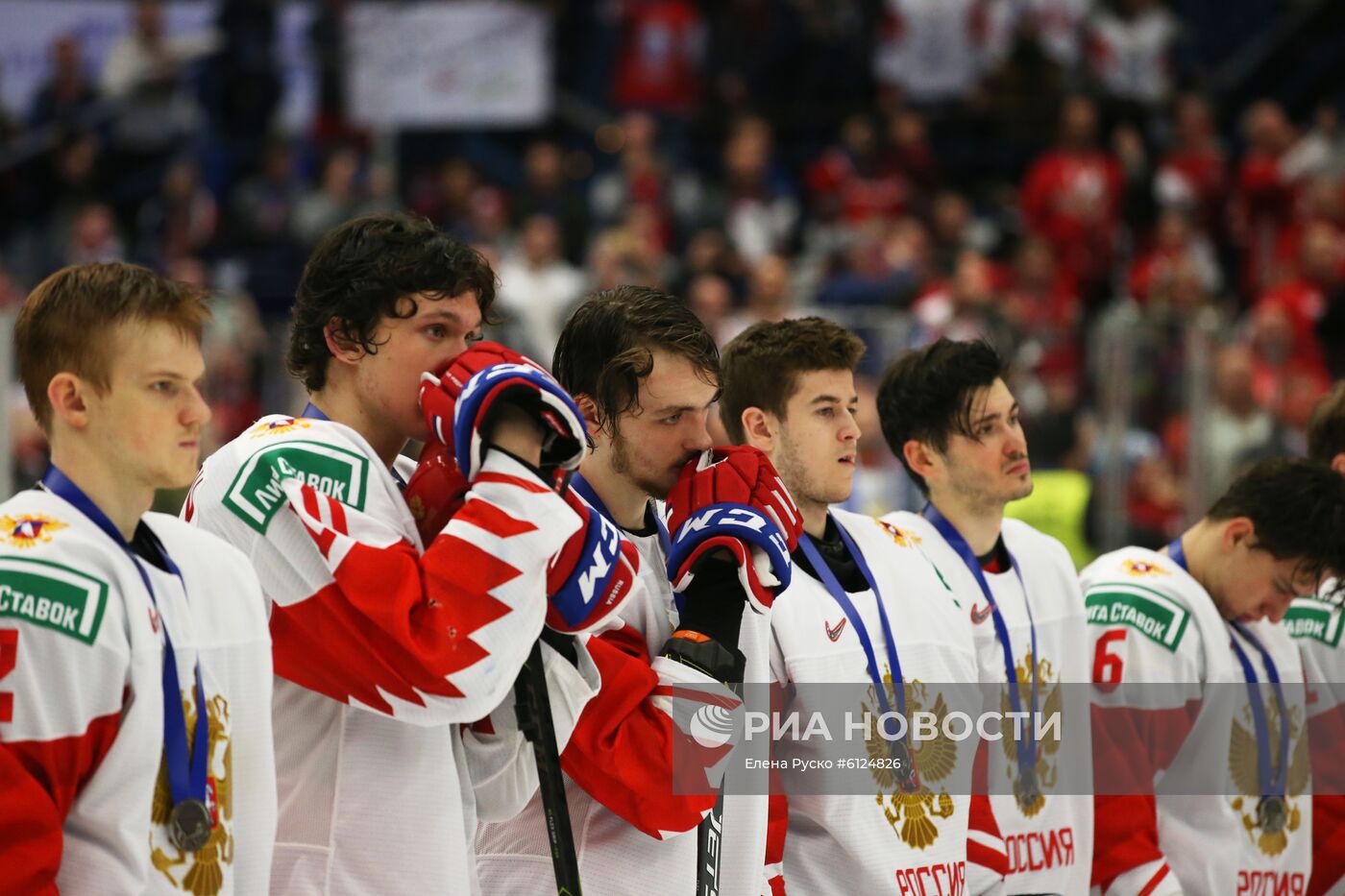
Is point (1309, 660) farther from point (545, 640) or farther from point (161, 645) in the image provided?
point (161, 645)

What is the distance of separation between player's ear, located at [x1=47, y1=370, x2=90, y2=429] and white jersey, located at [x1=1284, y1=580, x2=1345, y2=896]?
10.9 feet

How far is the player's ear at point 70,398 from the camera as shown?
2438 mm

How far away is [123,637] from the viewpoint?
2.35 meters

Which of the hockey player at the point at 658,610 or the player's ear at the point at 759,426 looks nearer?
the hockey player at the point at 658,610

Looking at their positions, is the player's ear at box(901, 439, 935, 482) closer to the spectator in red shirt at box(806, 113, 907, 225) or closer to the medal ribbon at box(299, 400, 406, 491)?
the medal ribbon at box(299, 400, 406, 491)

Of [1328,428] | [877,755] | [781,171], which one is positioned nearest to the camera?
[877,755]

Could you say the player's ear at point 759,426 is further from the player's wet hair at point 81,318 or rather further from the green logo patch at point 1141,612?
the player's wet hair at point 81,318

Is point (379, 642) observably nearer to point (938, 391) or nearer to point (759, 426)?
point (759, 426)

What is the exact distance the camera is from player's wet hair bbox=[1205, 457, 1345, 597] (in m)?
4.20

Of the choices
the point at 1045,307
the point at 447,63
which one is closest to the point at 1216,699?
the point at 1045,307

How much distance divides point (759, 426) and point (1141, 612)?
1.20 metres

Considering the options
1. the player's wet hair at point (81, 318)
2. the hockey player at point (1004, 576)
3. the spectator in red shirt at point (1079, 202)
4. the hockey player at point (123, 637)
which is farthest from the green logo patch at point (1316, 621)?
the spectator in red shirt at point (1079, 202)

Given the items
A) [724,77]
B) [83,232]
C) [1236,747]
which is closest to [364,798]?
[1236,747]

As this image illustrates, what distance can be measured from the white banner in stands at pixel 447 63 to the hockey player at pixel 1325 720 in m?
9.42
